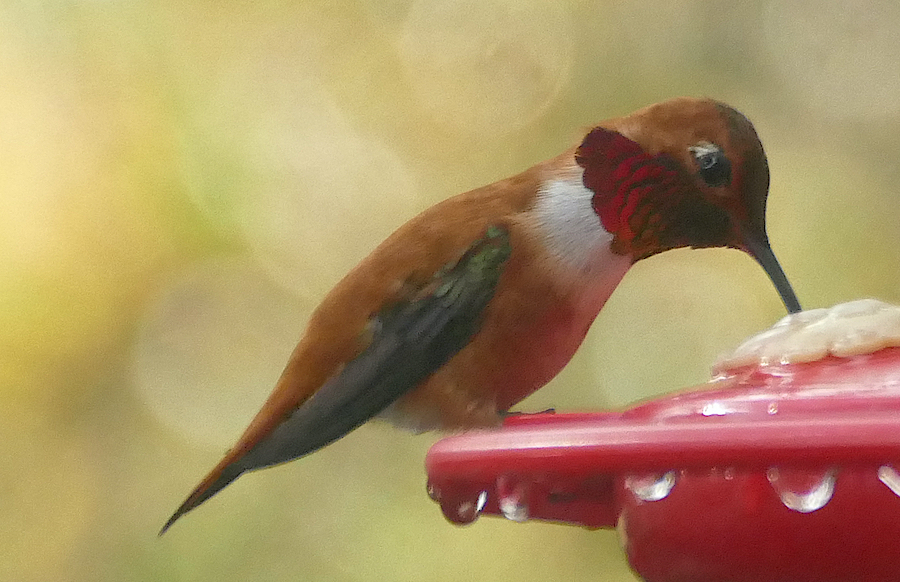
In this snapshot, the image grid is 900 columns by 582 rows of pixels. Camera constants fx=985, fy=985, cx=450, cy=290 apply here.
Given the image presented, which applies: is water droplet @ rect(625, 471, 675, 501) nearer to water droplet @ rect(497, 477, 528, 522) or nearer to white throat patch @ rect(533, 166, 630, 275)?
water droplet @ rect(497, 477, 528, 522)

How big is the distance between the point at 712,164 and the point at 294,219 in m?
1.35

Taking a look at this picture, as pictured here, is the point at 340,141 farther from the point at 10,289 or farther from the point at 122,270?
the point at 10,289

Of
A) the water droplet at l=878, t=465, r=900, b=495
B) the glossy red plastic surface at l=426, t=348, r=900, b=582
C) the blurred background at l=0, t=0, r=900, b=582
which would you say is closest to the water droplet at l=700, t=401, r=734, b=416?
the glossy red plastic surface at l=426, t=348, r=900, b=582

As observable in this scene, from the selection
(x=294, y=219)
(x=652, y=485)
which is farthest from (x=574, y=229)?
(x=294, y=219)

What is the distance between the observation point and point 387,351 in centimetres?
111

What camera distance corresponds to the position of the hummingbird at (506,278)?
43.6 inches

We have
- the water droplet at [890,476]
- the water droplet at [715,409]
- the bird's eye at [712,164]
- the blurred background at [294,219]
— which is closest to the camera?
the water droplet at [890,476]

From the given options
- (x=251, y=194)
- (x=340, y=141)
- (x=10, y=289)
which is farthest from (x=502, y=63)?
(x=10, y=289)

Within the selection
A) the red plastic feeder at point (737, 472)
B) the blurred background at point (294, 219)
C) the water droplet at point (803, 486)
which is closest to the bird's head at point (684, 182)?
the red plastic feeder at point (737, 472)

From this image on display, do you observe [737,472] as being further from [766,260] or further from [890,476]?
[766,260]

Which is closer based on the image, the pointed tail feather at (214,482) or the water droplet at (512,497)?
the water droplet at (512,497)

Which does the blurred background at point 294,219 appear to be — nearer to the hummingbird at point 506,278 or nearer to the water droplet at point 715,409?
the hummingbird at point 506,278

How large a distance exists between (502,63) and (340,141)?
1.43ft

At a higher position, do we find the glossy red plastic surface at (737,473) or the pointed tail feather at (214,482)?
the glossy red plastic surface at (737,473)
